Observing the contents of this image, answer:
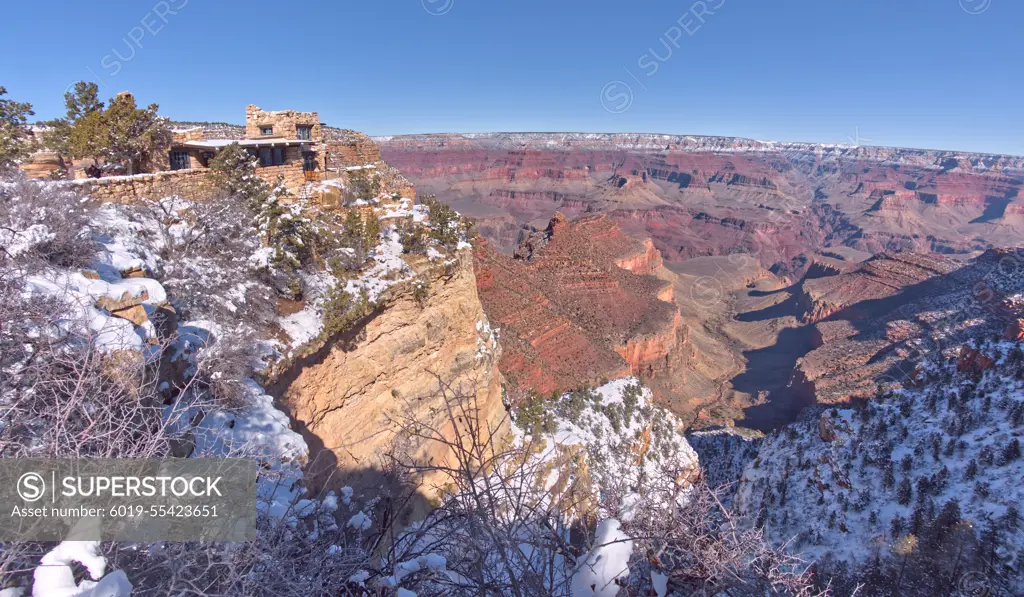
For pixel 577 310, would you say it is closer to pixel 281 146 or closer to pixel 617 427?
pixel 617 427

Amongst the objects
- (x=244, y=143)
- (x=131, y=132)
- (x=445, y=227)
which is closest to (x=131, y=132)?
(x=131, y=132)

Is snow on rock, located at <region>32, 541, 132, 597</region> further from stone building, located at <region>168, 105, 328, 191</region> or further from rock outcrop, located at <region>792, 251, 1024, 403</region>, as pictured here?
rock outcrop, located at <region>792, 251, 1024, 403</region>

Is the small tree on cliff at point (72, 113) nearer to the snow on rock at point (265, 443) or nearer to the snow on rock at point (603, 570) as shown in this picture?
the snow on rock at point (265, 443)

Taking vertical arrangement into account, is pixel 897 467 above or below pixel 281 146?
below

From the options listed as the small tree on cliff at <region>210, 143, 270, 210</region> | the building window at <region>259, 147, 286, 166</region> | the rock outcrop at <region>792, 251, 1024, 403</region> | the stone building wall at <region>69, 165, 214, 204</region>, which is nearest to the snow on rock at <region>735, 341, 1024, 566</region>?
the rock outcrop at <region>792, 251, 1024, 403</region>

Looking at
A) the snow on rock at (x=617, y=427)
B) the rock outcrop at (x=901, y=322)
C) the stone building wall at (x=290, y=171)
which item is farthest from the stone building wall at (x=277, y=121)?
the rock outcrop at (x=901, y=322)
